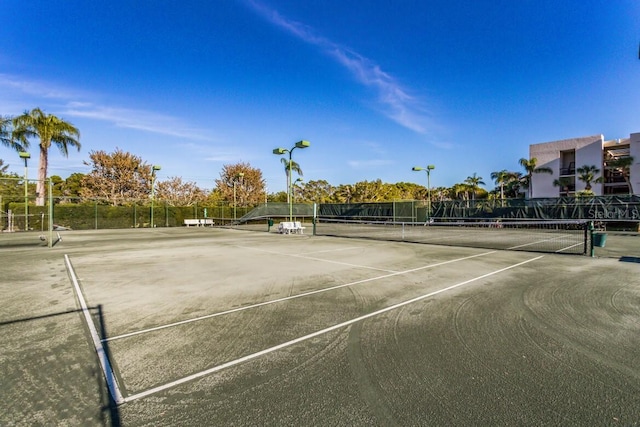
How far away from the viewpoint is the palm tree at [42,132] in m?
31.1

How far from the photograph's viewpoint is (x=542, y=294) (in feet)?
20.6

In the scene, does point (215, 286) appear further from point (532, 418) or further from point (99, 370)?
point (532, 418)

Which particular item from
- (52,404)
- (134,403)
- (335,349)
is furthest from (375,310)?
(52,404)

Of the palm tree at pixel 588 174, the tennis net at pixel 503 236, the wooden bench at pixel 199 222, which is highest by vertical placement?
the palm tree at pixel 588 174

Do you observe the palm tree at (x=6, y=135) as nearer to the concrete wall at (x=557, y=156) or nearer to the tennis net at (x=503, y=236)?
the tennis net at (x=503, y=236)

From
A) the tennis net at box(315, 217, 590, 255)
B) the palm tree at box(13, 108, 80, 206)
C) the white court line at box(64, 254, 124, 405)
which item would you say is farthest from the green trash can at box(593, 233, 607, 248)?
the palm tree at box(13, 108, 80, 206)

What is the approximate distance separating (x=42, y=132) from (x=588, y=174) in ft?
229

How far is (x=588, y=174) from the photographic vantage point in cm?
4722

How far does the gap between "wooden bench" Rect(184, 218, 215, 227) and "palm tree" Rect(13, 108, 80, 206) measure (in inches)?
513

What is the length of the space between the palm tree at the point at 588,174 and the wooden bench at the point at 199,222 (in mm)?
53292

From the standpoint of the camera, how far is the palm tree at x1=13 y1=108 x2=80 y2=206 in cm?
3111

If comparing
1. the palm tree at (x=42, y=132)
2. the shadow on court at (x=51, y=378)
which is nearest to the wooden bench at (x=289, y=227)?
the shadow on court at (x=51, y=378)

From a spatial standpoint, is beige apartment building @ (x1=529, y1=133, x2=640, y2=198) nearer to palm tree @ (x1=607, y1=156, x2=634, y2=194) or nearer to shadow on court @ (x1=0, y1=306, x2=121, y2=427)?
palm tree @ (x1=607, y1=156, x2=634, y2=194)

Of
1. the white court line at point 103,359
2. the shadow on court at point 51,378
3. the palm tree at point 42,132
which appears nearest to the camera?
the shadow on court at point 51,378
